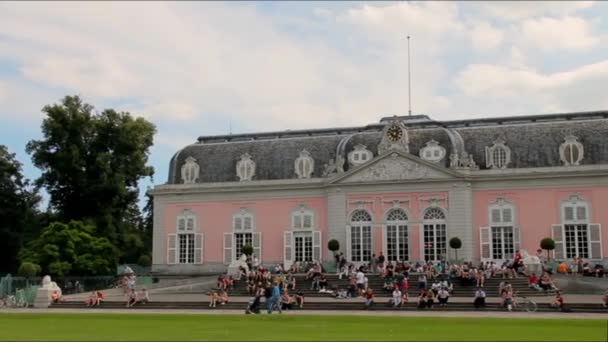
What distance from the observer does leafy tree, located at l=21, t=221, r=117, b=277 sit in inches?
1838

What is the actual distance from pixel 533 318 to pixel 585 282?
12.7 m

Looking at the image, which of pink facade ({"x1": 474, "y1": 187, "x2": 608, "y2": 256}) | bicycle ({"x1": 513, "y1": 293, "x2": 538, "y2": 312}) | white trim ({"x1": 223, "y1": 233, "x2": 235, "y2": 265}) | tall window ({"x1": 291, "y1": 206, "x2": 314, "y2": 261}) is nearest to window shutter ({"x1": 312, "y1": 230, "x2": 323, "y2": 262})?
tall window ({"x1": 291, "y1": 206, "x2": 314, "y2": 261})

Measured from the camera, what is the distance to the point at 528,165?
44.9m

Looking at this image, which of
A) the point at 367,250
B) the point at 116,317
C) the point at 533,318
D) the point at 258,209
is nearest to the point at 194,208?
A: the point at 258,209

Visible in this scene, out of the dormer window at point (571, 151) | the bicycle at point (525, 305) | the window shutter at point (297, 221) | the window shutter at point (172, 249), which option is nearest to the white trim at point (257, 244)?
the window shutter at point (297, 221)

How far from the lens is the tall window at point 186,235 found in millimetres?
50438

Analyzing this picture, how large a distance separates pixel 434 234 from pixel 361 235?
159 inches

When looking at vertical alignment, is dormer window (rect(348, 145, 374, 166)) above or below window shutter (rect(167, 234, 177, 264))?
above

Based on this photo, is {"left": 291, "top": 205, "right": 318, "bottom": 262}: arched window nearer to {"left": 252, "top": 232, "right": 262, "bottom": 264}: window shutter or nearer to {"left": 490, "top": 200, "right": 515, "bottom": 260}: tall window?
{"left": 252, "top": 232, "right": 262, "bottom": 264}: window shutter

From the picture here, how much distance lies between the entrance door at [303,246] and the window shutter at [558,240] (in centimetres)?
1325

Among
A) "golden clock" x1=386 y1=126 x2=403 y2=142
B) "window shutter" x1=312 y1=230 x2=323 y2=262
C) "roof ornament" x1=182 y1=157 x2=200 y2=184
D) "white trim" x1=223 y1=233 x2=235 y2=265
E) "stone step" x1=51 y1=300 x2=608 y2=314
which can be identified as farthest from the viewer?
"roof ornament" x1=182 y1=157 x2=200 y2=184

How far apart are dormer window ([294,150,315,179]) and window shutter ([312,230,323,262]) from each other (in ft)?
11.3

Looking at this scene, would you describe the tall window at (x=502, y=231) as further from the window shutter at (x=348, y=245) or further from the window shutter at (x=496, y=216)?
the window shutter at (x=348, y=245)

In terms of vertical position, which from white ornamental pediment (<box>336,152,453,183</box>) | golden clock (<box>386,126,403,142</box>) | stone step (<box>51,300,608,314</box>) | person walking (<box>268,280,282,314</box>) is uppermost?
golden clock (<box>386,126,403,142</box>)
